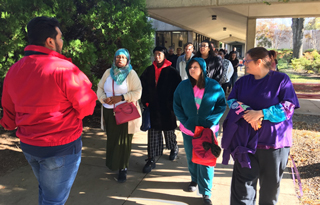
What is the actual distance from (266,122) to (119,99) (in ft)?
6.51

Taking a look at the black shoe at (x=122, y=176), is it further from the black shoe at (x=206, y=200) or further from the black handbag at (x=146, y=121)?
the black shoe at (x=206, y=200)

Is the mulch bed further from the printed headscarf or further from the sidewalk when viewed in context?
the printed headscarf

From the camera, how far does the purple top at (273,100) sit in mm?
2309

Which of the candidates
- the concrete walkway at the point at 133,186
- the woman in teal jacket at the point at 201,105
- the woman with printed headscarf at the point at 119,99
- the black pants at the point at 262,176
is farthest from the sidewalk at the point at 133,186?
the black pants at the point at 262,176

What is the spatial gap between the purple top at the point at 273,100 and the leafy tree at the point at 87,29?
3.26m

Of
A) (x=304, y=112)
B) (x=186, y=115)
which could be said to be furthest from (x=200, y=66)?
(x=304, y=112)

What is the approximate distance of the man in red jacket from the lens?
70.0 inches

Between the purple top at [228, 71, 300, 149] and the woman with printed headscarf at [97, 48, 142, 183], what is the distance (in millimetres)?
1776

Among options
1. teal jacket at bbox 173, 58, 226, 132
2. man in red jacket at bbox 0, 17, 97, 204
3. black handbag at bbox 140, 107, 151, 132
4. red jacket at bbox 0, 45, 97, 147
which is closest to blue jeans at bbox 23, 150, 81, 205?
man in red jacket at bbox 0, 17, 97, 204

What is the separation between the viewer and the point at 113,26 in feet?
16.5

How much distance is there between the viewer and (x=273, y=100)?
2314 mm

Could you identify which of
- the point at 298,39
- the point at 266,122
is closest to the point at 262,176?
the point at 266,122

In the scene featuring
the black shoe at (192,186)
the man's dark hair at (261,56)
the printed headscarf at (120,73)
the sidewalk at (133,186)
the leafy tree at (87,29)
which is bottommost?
the sidewalk at (133,186)

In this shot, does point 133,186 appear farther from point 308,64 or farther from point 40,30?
point 308,64
